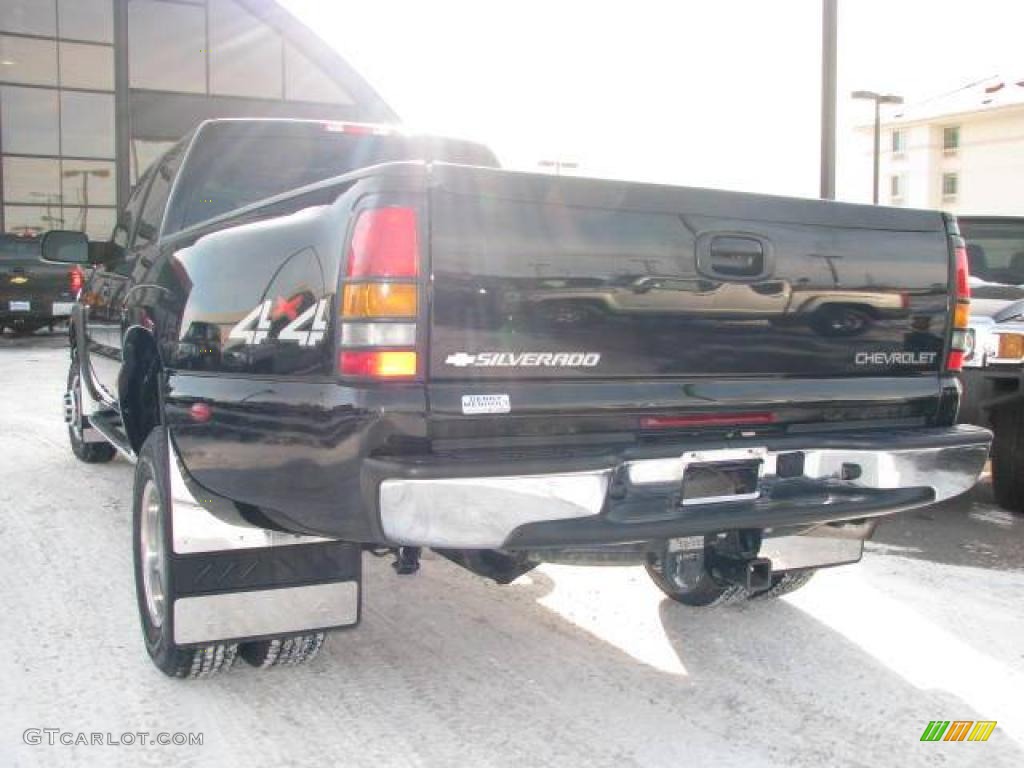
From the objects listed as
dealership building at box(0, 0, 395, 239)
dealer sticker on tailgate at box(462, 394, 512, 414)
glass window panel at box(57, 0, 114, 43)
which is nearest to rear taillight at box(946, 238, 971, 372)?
dealer sticker on tailgate at box(462, 394, 512, 414)

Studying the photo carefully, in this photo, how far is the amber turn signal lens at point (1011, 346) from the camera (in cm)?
548

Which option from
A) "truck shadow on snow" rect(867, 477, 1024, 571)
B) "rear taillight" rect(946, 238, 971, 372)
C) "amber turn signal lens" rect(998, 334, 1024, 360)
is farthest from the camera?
"amber turn signal lens" rect(998, 334, 1024, 360)

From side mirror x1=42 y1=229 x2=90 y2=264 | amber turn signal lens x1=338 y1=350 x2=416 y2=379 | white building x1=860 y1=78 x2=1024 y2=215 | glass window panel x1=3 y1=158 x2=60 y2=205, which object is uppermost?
white building x1=860 y1=78 x2=1024 y2=215

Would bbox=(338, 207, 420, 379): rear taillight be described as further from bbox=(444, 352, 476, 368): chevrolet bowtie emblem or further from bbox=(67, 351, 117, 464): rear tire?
bbox=(67, 351, 117, 464): rear tire

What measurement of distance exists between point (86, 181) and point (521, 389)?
88.0ft

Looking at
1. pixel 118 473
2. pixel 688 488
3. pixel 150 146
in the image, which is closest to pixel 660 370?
pixel 688 488

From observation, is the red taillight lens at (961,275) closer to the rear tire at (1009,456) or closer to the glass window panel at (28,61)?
the rear tire at (1009,456)

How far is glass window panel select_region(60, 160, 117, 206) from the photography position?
26.2m

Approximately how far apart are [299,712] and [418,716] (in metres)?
0.38

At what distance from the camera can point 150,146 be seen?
87.4ft

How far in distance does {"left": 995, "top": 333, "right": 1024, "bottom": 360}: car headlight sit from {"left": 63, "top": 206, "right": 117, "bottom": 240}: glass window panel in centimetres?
2466

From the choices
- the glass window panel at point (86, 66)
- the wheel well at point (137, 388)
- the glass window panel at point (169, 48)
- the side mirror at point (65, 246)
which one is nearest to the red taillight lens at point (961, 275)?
the wheel well at point (137, 388)

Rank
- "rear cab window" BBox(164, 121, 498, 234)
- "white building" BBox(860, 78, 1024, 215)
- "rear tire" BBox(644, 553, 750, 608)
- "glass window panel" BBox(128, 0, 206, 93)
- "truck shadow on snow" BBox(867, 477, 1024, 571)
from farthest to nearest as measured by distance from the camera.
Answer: "white building" BBox(860, 78, 1024, 215), "glass window panel" BBox(128, 0, 206, 93), "truck shadow on snow" BBox(867, 477, 1024, 571), "rear cab window" BBox(164, 121, 498, 234), "rear tire" BBox(644, 553, 750, 608)

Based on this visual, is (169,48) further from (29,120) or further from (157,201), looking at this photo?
(157,201)
